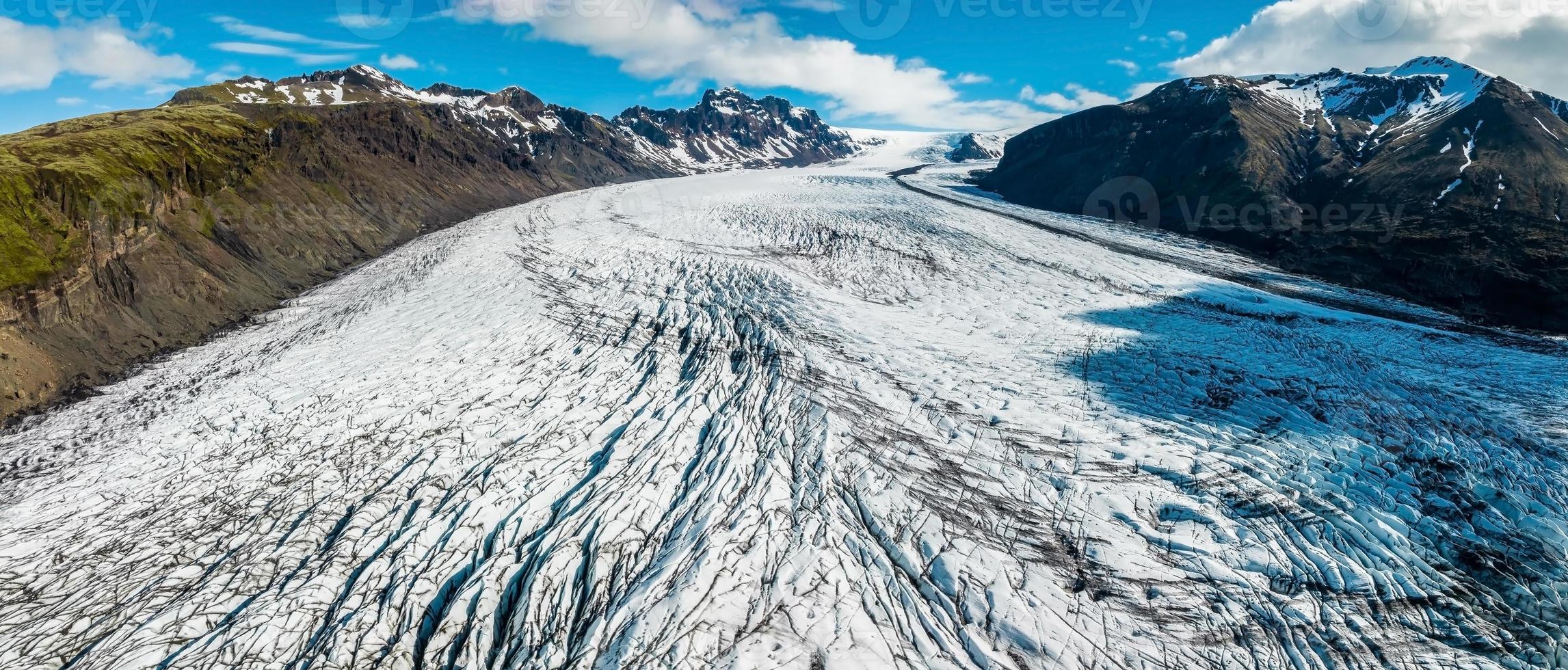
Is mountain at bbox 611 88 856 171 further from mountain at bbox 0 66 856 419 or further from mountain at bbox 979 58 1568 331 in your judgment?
mountain at bbox 979 58 1568 331

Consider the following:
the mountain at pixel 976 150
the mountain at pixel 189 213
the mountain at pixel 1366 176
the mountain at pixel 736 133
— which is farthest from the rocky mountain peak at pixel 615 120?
the mountain at pixel 1366 176

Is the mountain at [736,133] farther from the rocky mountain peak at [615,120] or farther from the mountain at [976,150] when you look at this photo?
the mountain at [976,150]

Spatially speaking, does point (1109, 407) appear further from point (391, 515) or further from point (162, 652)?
point (162, 652)

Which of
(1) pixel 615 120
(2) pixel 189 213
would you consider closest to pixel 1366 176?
(2) pixel 189 213

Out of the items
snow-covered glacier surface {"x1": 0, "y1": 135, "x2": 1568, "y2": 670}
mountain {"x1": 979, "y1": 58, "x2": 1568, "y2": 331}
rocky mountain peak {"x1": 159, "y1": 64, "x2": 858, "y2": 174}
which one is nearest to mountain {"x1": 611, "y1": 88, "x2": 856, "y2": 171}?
rocky mountain peak {"x1": 159, "y1": 64, "x2": 858, "y2": 174}

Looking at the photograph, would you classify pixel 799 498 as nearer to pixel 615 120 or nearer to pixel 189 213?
pixel 189 213

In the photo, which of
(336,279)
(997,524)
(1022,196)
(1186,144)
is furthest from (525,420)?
(1022,196)
